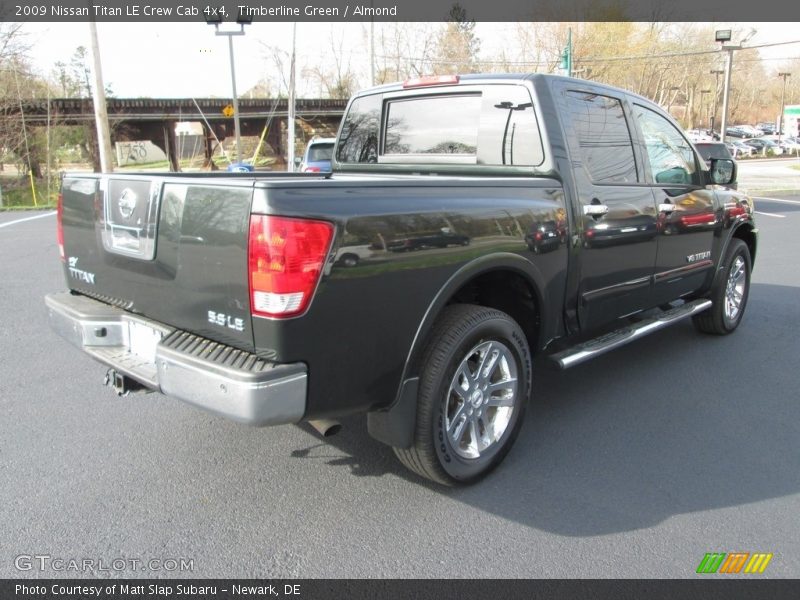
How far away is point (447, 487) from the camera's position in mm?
3096

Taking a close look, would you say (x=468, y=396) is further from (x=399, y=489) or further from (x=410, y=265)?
(x=410, y=265)

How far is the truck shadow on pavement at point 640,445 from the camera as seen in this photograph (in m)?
2.97

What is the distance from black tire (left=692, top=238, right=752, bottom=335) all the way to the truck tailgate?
437cm

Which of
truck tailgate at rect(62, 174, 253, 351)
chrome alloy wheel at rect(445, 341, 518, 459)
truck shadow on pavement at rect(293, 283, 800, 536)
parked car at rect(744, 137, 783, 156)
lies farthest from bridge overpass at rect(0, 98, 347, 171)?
parked car at rect(744, 137, 783, 156)

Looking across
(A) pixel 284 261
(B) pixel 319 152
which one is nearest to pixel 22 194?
(B) pixel 319 152

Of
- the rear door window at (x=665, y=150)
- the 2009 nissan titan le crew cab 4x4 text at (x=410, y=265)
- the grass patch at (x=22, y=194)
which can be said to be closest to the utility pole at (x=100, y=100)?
the grass patch at (x=22, y=194)

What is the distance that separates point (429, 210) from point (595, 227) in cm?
143

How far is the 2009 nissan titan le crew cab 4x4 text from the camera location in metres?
2.36

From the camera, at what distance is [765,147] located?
2175 inches

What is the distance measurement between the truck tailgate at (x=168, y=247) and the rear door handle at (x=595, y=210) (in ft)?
6.79

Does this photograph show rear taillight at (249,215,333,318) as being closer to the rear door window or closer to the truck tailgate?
the truck tailgate

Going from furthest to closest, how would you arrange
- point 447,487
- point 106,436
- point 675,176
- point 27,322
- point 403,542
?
point 27,322
point 675,176
point 106,436
point 447,487
point 403,542
